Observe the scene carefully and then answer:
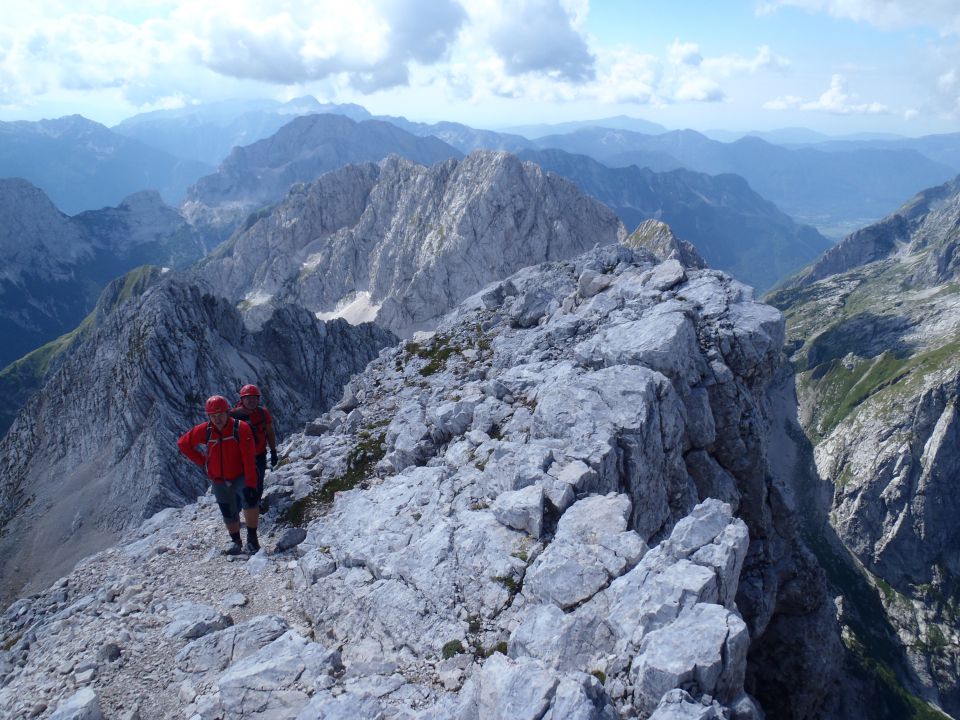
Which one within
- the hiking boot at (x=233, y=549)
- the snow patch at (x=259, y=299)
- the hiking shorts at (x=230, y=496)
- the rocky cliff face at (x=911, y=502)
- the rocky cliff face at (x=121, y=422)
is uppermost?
the hiking shorts at (x=230, y=496)

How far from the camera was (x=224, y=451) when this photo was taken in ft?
56.3

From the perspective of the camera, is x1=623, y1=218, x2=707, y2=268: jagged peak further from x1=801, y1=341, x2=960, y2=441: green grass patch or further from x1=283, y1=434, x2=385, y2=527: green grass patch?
x1=283, y1=434, x2=385, y2=527: green grass patch

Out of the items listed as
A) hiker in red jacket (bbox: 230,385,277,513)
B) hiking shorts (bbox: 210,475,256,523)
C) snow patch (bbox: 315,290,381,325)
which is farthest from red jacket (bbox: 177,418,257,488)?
snow patch (bbox: 315,290,381,325)

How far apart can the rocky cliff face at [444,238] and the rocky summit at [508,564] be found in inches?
5047

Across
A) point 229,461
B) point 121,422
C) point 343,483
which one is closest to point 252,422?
point 229,461

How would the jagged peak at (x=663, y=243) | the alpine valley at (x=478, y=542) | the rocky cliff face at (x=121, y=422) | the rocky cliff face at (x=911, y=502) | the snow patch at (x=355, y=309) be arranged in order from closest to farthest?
the alpine valley at (x=478, y=542) → the rocky cliff face at (x=121, y=422) → the rocky cliff face at (x=911, y=502) → the jagged peak at (x=663, y=243) → the snow patch at (x=355, y=309)

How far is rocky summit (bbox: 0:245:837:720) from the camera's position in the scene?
9562 mm

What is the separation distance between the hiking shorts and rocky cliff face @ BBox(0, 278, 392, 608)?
33659 mm

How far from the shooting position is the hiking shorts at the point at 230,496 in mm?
17391

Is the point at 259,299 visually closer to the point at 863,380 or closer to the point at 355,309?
the point at 355,309

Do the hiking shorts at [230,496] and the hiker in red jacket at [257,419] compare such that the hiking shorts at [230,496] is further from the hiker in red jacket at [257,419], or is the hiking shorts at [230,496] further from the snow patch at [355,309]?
the snow patch at [355,309]

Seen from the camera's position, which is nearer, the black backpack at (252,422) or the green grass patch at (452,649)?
the green grass patch at (452,649)

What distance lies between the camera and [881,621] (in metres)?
109

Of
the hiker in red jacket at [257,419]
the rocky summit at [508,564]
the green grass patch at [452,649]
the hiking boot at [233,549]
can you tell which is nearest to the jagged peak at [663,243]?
the rocky summit at [508,564]
